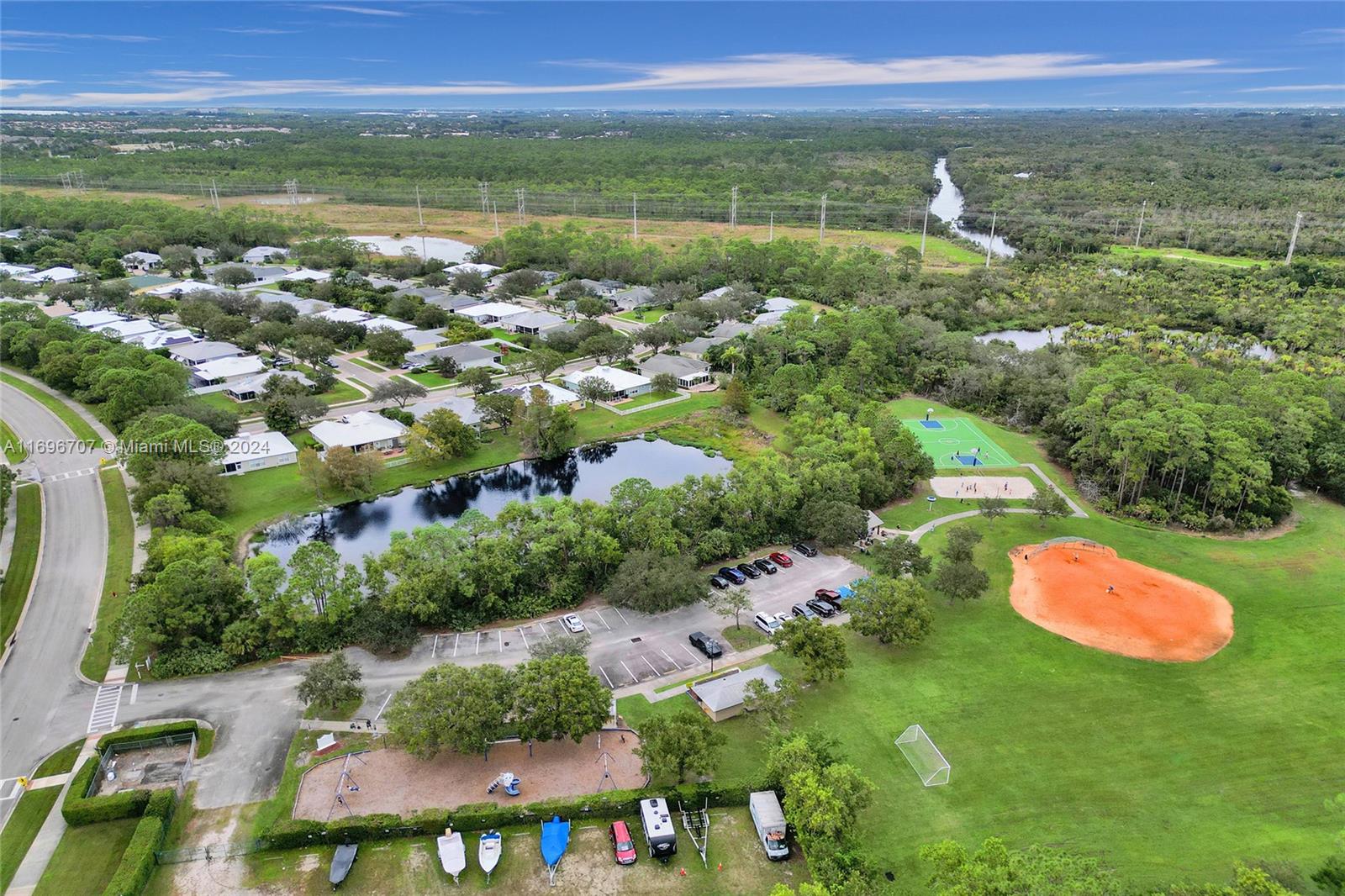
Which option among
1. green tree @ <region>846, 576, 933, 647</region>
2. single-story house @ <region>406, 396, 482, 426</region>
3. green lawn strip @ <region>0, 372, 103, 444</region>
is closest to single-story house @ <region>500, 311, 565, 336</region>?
single-story house @ <region>406, 396, 482, 426</region>

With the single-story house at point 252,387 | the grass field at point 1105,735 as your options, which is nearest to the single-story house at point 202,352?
the single-story house at point 252,387

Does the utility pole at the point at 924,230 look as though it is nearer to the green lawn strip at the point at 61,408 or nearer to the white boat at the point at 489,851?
the green lawn strip at the point at 61,408

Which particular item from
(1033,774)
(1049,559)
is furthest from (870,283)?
(1033,774)

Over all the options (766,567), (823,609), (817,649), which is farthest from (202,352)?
(817,649)

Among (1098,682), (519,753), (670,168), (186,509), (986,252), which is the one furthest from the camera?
(670,168)

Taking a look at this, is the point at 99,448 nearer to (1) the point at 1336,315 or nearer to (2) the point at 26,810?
(2) the point at 26,810
